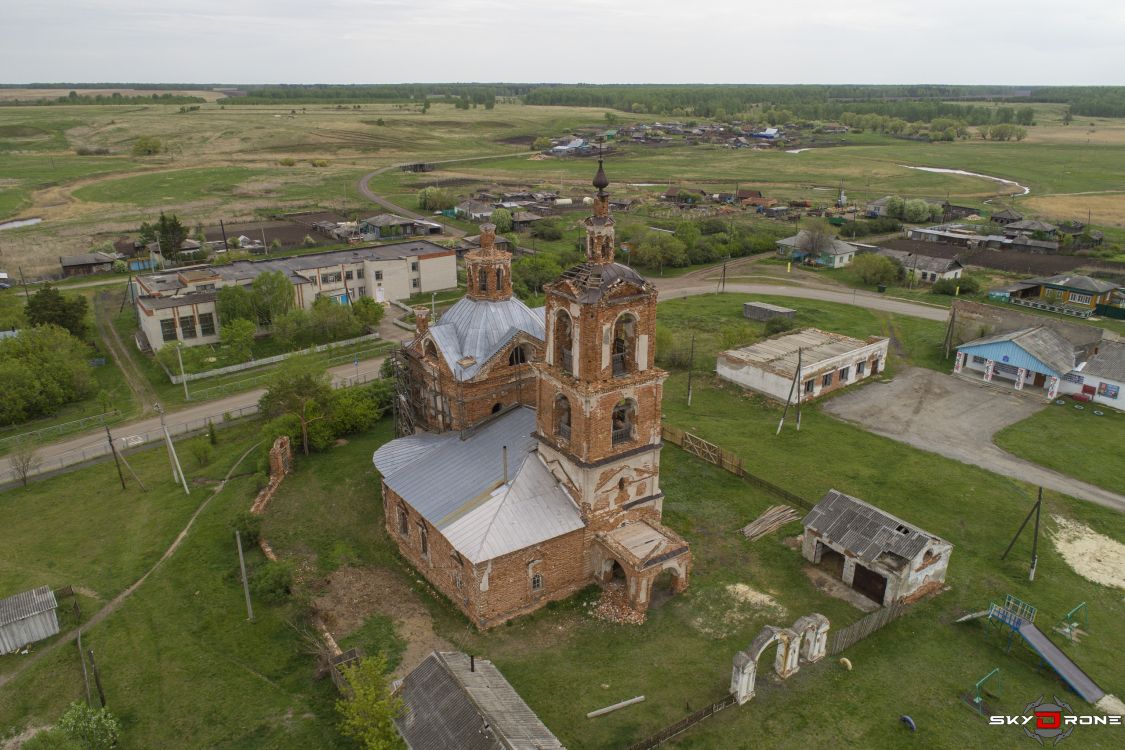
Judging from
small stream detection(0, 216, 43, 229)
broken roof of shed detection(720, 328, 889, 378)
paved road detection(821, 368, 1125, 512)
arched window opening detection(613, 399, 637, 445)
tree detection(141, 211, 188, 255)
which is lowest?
paved road detection(821, 368, 1125, 512)

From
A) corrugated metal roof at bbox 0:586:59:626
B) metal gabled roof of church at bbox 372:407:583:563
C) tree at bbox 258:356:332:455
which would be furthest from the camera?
tree at bbox 258:356:332:455

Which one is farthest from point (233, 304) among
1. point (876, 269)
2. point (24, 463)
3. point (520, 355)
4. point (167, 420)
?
point (876, 269)

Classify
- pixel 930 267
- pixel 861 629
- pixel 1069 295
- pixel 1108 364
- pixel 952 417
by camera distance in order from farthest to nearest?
1. pixel 930 267
2. pixel 1069 295
3. pixel 1108 364
4. pixel 952 417
5. pixel 861 629

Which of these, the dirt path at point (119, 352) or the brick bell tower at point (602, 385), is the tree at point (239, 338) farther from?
the brick bell tower at point (602, 385)

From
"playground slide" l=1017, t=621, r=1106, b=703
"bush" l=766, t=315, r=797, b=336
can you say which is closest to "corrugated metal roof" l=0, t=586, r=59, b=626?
"playground slide" l=1017, t=621, r=1106, b=703

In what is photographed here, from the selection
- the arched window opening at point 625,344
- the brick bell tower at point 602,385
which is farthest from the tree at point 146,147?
the arched window opening at point 625,344

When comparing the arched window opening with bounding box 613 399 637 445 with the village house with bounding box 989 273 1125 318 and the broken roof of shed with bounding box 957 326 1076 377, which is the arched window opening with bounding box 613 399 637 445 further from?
the village house with bounding box 989 273 1125 318

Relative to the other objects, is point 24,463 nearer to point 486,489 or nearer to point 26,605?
point 26,605
